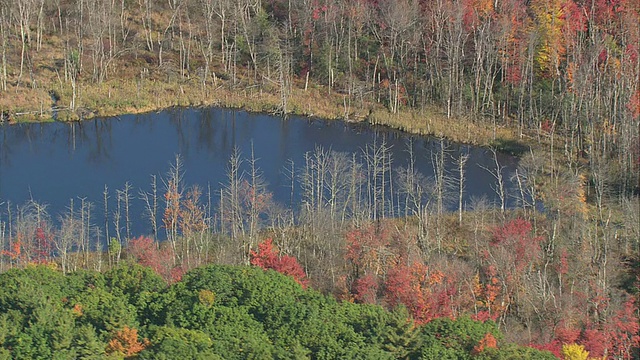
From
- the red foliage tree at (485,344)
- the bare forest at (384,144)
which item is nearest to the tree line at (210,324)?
the red foliage tree at (485,344)

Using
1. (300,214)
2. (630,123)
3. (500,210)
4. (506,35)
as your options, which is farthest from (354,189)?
(506,35)

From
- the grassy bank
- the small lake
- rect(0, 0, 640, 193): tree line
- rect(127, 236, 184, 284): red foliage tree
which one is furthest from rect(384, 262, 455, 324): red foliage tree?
the grassy bank

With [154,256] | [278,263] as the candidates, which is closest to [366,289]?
[278,263]

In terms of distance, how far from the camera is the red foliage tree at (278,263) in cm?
4931

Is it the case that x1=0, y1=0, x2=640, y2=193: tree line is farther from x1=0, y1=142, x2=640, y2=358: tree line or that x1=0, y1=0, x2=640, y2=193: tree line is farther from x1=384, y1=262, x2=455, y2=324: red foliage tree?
x1=384, y1=262, x2=455, y2=324: red foliage tree

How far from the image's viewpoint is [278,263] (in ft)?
164

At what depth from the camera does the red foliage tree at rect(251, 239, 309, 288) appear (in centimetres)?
4931

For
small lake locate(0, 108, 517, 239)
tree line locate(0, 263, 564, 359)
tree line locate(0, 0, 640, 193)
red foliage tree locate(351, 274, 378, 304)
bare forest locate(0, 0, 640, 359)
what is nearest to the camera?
tree line locate(0, 263, 564, 359)

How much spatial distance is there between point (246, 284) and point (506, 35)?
144 ft

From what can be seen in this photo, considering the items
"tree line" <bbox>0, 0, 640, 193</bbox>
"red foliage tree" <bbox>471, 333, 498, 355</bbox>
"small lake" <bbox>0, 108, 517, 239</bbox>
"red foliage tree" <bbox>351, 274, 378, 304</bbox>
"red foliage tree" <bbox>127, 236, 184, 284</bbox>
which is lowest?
"red foliage tree" <bbox>351, 274, 378, 304</bbox>

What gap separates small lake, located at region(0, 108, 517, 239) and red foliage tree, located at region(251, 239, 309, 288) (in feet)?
32.4

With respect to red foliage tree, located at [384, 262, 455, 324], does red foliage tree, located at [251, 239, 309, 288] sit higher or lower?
higher

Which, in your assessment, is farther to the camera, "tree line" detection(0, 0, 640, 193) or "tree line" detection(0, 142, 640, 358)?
"tree line" detection(0, 0, 640, 193)

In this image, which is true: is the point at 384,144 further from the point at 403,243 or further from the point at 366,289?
the point at 366,289
